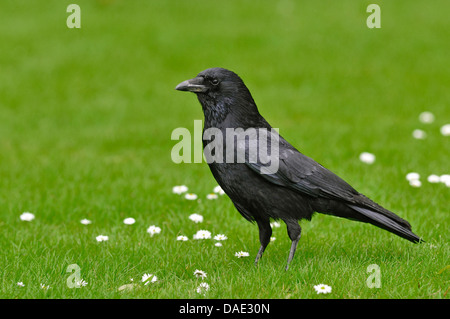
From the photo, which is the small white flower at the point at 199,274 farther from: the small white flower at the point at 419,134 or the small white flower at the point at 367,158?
the small white flower at the point at 419,134

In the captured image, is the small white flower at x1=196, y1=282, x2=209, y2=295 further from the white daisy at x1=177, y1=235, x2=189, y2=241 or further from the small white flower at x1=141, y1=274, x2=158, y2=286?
the white daisy at x1=177, y1=235, x2=189, y2=241

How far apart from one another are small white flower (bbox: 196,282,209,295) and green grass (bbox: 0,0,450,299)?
0.03 m

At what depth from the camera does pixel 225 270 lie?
417 centimetres

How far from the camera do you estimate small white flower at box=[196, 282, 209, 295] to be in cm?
371

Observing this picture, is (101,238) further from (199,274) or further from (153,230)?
(199,274)

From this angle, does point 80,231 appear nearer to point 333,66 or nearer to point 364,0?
point 333,66

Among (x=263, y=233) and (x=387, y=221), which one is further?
(x=263, y=233)

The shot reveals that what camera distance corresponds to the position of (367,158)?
263 inches

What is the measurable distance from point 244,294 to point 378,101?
630 centimetres

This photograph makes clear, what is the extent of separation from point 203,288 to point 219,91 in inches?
51.1

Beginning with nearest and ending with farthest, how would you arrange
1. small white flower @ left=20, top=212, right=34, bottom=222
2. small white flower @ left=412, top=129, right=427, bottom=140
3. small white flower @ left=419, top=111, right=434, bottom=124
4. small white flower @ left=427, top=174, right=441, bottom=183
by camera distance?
small white flower @ left=20, top=212, right=34, bottom=222 < small white flower @ left=427, top=174, right=441, bottom=183 < small white flower @ left=412, top=129, right=427, bottom=140 < small white flower @ left=419, top=111, right=434, bottom=124

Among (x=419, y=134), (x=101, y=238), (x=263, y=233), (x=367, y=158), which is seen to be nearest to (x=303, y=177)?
(x=263, y=233)

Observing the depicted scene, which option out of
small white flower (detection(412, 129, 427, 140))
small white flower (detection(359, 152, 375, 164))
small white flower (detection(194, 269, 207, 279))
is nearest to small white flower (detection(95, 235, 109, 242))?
small white flower (detection(194, 269, 207, 279))
